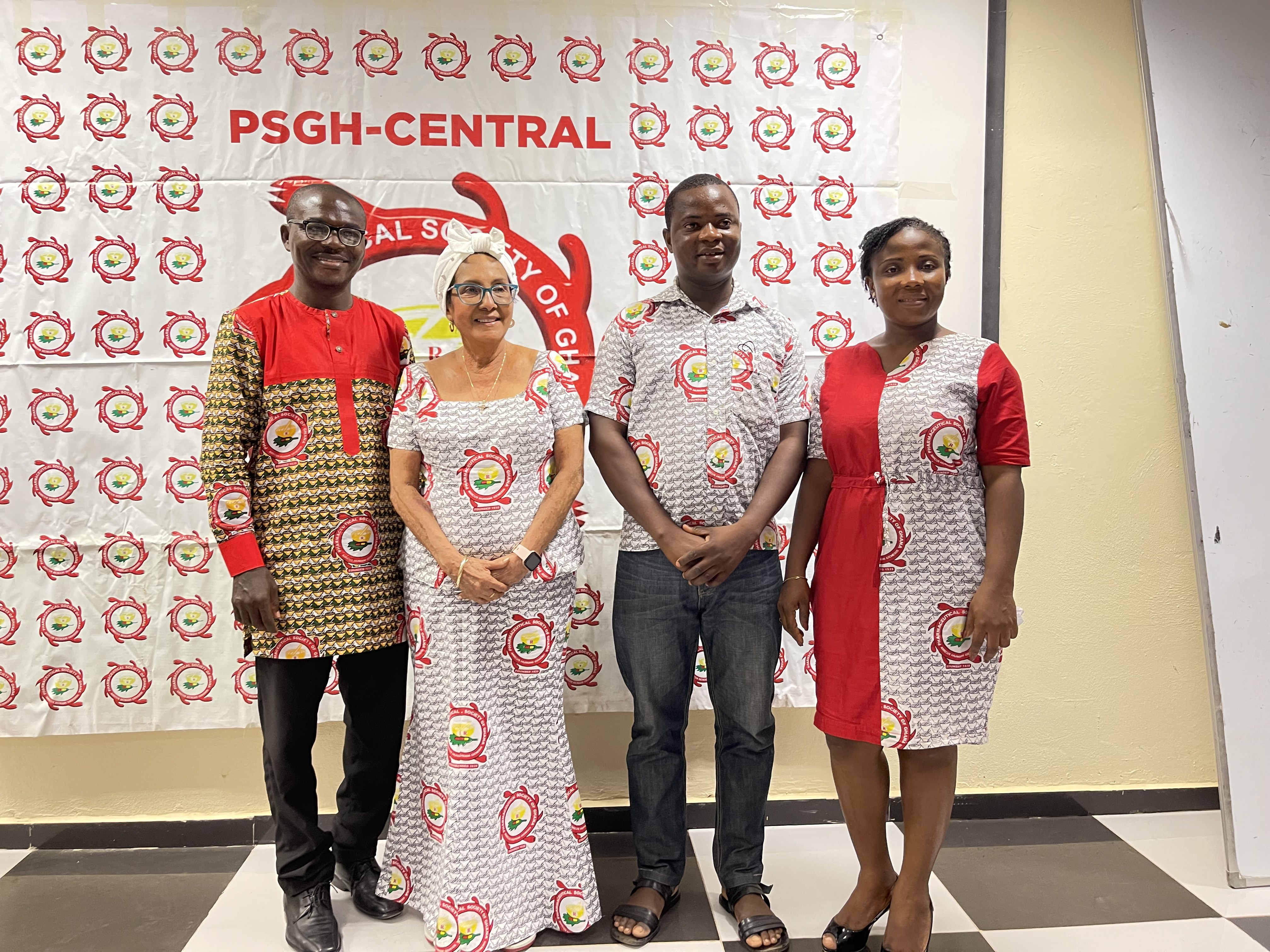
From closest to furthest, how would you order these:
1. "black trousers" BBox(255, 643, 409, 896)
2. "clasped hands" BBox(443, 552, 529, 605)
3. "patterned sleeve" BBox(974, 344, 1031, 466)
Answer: "patterned sleeve" BBox(974, 344, 1031, 466) → "clasped hands" BBox(443, 552, 529, 605) → "black trousers" BBox(255, 643, 409, 896)

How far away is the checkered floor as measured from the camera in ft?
6.88

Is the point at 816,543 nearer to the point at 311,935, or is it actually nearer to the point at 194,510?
the point at 311,935

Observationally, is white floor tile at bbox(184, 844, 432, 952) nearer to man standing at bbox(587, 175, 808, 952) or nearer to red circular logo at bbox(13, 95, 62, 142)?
man standing at bbox(587, 175, 808, 952)

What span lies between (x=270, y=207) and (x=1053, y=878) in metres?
2.94

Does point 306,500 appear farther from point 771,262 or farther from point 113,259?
point 771,262

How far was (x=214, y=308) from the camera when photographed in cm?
254

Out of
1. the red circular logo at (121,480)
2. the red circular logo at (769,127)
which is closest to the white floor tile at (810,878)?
the red circular logo at (121,480)

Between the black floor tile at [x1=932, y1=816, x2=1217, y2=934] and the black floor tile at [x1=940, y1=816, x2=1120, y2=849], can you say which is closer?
the black floor tile at [x1=932, y1=816, x2=1217, y2=934]

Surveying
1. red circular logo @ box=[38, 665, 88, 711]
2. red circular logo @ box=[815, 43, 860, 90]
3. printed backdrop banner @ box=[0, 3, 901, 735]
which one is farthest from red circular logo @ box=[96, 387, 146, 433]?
red circular logo @ box=[815, 43, 860, 90]

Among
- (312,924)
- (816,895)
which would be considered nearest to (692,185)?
(816,895)

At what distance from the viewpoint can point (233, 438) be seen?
76.7 inches

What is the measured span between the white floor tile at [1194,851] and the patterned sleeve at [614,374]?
203 cm

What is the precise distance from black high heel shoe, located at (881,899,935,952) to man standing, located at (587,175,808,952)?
9.4 inches

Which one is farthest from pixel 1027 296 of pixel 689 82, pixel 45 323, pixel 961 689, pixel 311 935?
pixel 45 323
